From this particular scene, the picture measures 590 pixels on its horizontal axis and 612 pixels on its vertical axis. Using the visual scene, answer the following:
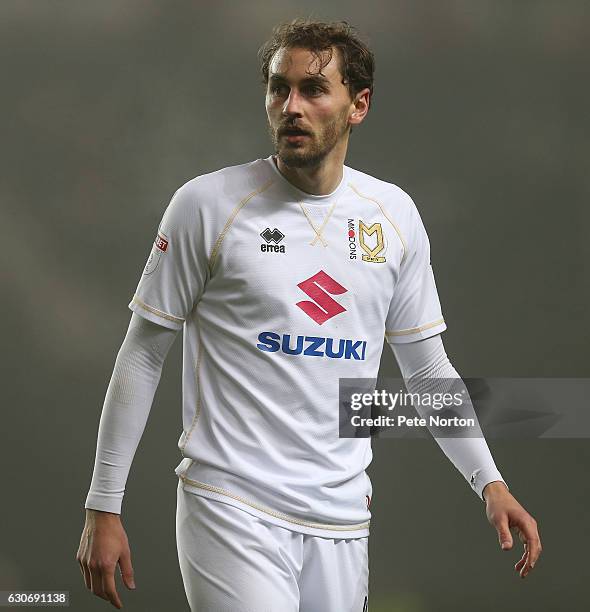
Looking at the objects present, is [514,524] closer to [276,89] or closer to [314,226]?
[314,226]

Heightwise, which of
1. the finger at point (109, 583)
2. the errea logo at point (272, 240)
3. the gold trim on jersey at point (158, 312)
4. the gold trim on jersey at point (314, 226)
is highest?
the gold trim on jersey at point (314, 226)

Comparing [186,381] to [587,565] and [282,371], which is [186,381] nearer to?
[282,371]

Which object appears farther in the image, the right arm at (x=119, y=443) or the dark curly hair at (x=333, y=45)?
the dark curly hair at (x=333, y=45)

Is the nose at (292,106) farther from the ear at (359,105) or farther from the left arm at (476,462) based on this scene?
the left arm at (476,462)

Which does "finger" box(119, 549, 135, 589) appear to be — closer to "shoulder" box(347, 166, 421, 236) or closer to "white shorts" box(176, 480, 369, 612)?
"white shorts" box(176, 480, 369, 612)

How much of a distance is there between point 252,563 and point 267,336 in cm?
43

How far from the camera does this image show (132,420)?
2035 millimetres

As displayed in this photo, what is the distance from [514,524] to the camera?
→ 2199mm

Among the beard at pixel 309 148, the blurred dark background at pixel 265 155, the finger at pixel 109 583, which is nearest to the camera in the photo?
the finger at pixel 109 583

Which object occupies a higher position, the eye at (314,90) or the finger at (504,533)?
the eye at (314,90)

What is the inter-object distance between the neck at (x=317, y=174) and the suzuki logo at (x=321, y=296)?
19cm

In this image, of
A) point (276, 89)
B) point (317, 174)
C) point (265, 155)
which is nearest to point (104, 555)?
point (317, 174)

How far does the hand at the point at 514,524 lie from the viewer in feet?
7.12

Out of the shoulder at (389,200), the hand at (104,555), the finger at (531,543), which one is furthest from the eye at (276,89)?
the finger at (531,543)
